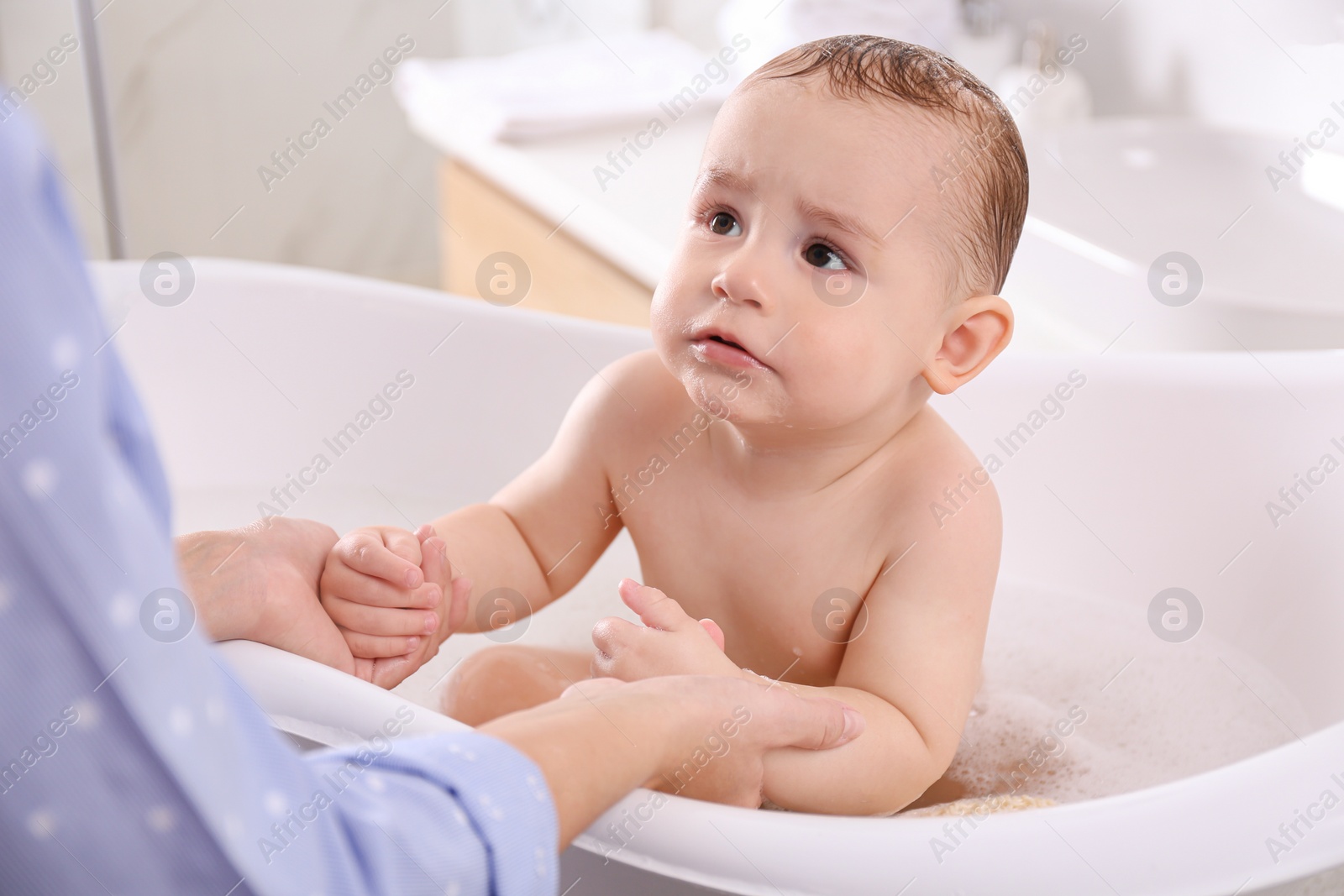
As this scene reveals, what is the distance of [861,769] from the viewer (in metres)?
0.75

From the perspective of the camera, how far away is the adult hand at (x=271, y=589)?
734mm

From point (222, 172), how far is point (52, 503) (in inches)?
105

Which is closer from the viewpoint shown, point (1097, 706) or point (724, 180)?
point (724, 180)

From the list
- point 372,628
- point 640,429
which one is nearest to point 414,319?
point 640,429

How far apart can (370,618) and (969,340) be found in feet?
1.50

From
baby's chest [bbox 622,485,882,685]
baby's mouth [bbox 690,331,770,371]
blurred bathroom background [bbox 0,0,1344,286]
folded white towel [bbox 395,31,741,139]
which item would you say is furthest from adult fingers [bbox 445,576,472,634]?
blurred bathroom background [bbox 0,0,1344,286]

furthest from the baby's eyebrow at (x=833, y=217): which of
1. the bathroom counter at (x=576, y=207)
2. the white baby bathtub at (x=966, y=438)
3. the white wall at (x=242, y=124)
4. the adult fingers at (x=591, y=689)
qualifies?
the white wall at (x=242, y=124)

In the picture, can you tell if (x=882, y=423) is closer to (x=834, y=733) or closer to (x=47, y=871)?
(x=834, y=733)

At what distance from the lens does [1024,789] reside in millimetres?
1023

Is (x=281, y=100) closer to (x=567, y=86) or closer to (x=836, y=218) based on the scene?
(x=567, y=86)

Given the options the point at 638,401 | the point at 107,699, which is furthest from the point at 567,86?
the point at 107,699

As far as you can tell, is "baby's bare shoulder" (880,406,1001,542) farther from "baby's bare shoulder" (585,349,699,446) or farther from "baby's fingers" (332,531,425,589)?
"baby's fingers" (332,531,425,589)

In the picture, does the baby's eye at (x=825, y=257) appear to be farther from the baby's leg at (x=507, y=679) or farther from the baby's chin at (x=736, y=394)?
the baby's leg at (x=507, y=679)

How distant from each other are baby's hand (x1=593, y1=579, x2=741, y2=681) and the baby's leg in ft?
0.74
